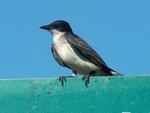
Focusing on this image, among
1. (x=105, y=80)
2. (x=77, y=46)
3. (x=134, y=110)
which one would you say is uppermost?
(x=77, y=46)

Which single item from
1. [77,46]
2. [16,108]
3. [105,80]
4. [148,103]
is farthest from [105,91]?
[77,46]

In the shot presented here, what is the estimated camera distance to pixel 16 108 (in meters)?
3.86

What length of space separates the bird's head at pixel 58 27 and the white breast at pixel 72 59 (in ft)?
1.88

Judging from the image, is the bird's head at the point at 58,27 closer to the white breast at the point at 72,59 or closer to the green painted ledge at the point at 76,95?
the white breast at the point at 72,59

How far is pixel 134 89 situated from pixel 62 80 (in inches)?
21.6

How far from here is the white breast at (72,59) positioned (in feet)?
27.2

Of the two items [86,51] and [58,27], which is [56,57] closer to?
[86,51]

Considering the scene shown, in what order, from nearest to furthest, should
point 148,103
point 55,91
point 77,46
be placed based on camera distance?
point 148,103
point 55,91
point 77,46

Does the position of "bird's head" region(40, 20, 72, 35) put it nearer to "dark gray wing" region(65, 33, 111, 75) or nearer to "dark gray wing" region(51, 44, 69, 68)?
"dark gray wing" region(65, 33, 111, 75)

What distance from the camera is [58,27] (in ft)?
31.2

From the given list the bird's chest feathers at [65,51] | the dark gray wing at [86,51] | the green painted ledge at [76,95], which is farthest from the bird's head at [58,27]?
the green painted ledge at [76,95]

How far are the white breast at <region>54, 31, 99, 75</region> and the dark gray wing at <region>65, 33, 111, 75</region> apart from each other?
7 centimetres

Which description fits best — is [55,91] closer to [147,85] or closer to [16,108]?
[16,108]

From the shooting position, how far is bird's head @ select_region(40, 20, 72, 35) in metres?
9.37
